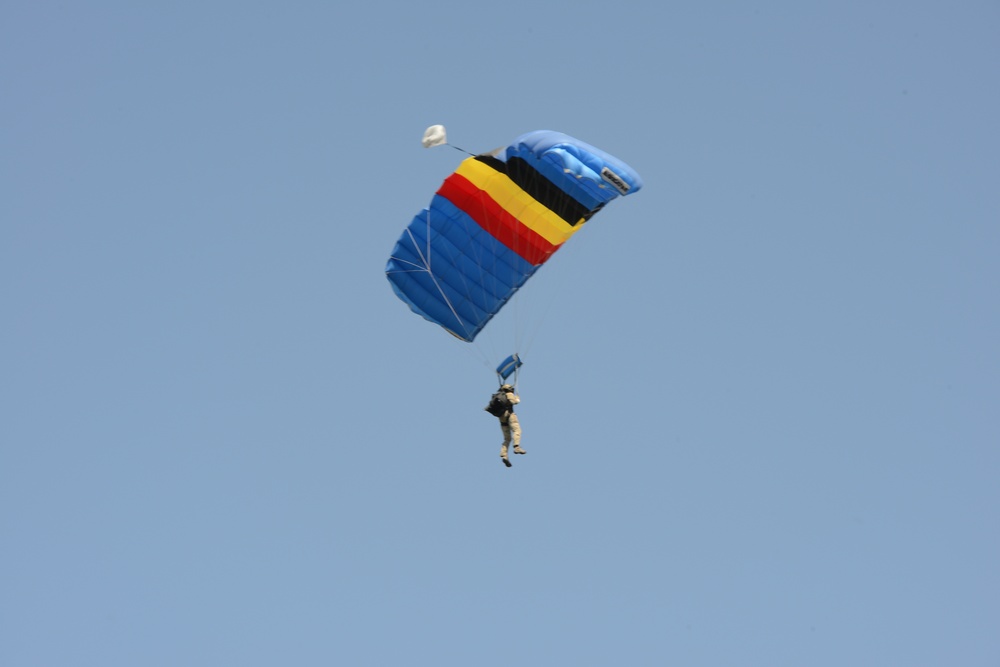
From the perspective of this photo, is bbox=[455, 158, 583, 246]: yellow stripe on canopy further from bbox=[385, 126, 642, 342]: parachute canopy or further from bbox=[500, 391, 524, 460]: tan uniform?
bbox=[500, 391, 524, 460]: tan uniform

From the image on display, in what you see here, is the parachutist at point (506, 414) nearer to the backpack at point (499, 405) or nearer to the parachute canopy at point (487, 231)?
the backpack at point (499, 405)

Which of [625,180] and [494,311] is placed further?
[494,311]

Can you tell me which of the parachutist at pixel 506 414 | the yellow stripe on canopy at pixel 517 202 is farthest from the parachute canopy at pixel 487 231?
the parachutist at pixel 506 414

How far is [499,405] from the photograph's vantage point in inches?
1035

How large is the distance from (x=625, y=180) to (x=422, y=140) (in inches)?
111


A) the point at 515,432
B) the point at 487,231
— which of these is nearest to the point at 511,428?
the point at 515,432

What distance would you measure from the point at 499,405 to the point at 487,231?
2.73 metres

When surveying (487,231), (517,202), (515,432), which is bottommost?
(515,432)

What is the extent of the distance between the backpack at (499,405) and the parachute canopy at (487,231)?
2.05 m

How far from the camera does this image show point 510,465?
26234mm

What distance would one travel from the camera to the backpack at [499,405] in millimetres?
26266

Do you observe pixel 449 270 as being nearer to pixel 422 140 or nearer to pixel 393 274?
pixel 393 274

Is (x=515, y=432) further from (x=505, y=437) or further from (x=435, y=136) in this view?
(x=435, y=136)

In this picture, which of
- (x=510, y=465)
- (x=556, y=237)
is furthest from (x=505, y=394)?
(x=556, y=237)
